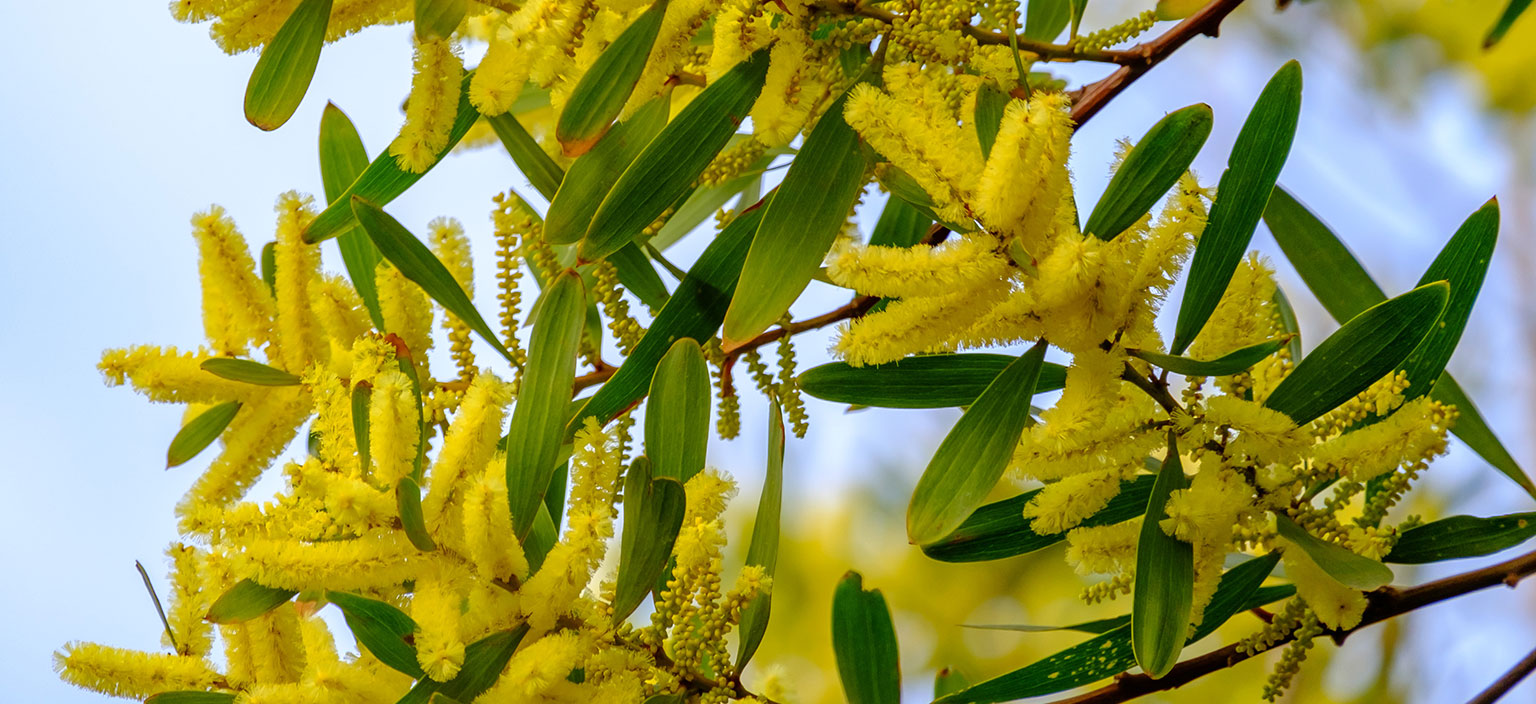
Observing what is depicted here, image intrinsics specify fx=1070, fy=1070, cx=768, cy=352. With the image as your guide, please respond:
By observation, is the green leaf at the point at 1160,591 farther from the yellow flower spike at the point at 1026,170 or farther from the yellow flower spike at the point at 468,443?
the yellow flower spike at the point at 468,443

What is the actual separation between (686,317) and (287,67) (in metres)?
0.27

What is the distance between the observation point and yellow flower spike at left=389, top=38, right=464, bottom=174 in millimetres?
539

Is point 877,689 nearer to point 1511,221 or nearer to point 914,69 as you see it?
point 914,69

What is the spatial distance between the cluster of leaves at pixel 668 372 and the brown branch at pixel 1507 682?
0.09 m

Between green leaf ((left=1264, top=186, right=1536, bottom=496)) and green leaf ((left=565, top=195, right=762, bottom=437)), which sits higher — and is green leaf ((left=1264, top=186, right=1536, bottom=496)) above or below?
below

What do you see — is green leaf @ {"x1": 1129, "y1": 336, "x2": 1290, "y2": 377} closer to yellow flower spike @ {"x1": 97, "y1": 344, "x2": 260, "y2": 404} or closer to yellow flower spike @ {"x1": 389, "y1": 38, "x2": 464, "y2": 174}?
yellow flower spike @ {"x1": 389, "y1": 38, "x2": 464, "y2": 174}

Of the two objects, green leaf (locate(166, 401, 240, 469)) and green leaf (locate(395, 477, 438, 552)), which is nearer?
green leaf (locate(395, 477, 438, 552))

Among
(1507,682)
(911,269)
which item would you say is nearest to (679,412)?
(911,269)

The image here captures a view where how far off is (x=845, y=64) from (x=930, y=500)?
0.28m

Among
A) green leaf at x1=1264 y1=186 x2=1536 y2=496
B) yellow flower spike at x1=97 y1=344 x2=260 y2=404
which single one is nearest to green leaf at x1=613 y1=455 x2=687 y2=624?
yellow flower spike at x1=97 y1=344 x2=260 y2=404

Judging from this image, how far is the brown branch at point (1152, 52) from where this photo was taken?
70 cm

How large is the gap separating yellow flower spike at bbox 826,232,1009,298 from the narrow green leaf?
124 millimetres

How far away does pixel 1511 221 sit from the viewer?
3.64m

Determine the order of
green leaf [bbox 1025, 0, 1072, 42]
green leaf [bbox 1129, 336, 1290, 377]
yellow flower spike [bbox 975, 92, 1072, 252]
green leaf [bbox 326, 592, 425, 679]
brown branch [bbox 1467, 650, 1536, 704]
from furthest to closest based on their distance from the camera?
green leaf [bbox 1025, 0, 1072, 42]
brown branch [bbox 1467, 650, 1536, 704]
green leaf [bbox 326, 592, 425, 679]
green leaf [bbox 1129, 336, 1290, 377]
yellow flower spike [bbox 975, 92, 1072, 252]
